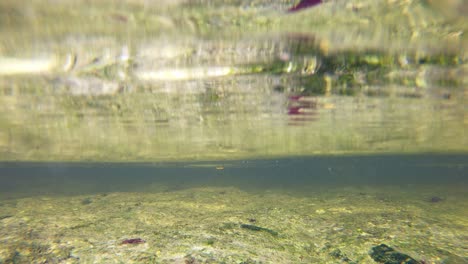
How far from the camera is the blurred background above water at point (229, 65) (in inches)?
213

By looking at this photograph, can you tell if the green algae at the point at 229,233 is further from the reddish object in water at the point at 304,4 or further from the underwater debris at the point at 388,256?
the reddish object in water at the point at 304,4

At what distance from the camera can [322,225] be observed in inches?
323

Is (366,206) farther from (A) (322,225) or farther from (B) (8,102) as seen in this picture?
(B) (8,102)

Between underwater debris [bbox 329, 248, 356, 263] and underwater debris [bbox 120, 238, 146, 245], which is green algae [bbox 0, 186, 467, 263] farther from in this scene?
underwater debris [bbox 120, 238, 146, 245]

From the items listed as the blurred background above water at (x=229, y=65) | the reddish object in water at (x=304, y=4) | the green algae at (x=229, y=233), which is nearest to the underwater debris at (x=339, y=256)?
the green algae at (x=229, y=233)

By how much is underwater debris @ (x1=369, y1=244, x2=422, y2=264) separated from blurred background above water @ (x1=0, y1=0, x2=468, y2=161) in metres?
4.88

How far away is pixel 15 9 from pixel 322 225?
9.00m

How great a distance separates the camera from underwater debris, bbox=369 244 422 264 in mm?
5710

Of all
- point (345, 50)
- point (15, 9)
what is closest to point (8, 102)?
point (15, 9)

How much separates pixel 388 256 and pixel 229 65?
617cm

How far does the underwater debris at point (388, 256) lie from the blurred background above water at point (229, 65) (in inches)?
192

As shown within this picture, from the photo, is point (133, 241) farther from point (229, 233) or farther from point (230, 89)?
point (230, 89)

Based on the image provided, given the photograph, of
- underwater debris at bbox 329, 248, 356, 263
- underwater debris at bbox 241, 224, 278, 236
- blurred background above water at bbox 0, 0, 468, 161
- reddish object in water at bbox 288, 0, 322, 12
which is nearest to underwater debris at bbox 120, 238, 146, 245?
underwater debris at bbox 241, 224, 278, 236

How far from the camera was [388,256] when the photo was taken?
5969 millimetres
